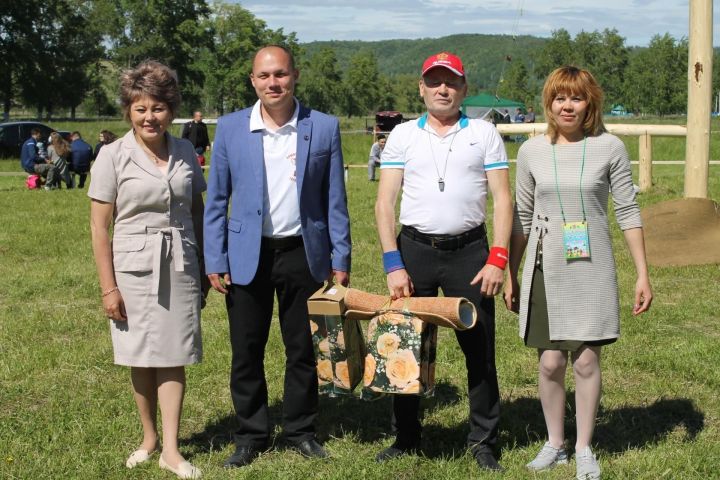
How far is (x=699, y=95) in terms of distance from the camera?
32.7ft

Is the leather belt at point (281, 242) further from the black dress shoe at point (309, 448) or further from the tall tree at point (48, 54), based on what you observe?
the tall tree at point (48, 54)

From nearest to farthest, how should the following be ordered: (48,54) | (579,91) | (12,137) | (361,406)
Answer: (579,91), (361,406), (12,137), (48,54)

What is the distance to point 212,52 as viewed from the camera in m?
86.2

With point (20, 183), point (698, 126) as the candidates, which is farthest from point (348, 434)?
point (20, 183)

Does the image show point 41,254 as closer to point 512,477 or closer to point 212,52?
point 512,477

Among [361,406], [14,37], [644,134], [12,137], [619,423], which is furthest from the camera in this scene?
[14,37]

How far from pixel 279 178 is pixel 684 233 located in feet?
21.4

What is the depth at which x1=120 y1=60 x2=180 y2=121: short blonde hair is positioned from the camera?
432 centimetres

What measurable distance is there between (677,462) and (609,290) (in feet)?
2.86

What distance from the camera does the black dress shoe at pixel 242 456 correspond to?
4559 mm

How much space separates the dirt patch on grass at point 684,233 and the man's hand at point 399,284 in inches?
233

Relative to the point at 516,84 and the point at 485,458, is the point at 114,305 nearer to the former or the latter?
the point at 485,458

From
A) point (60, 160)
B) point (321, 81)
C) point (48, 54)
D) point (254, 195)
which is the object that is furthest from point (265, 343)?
point (321, 81)

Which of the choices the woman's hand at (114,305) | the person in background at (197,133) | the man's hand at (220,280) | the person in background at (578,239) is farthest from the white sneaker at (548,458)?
the person in background at (197,133)
